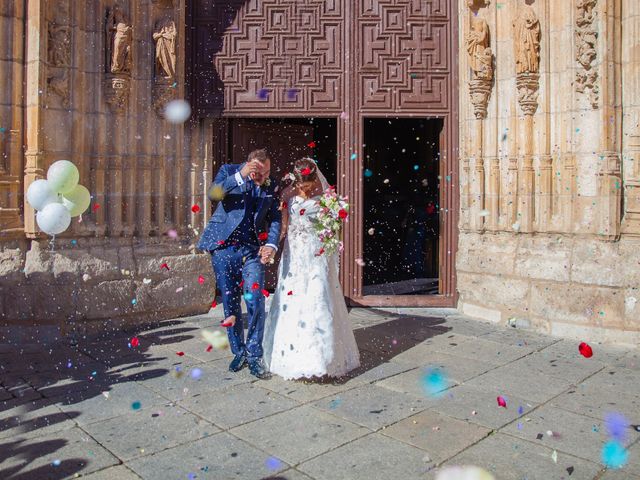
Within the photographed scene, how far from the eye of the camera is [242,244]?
4531mm

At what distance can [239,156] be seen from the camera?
770cm

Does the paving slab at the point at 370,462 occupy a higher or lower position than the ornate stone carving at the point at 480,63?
lower

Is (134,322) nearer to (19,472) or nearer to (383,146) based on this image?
(19,472)

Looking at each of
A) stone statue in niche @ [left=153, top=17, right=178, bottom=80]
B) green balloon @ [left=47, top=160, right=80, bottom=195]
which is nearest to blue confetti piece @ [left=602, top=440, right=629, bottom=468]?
green balloon @ [left=47, top=160, right=80, bottom=195]

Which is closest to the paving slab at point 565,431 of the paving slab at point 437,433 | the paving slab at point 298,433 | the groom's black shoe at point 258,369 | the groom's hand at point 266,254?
the paving slab at point 437,433

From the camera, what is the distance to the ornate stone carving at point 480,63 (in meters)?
6.59

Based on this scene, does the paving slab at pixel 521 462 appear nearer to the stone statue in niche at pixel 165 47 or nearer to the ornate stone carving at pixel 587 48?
the ornate stone carving at pixel 587 48

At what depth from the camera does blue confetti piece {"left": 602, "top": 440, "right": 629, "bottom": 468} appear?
2.85m

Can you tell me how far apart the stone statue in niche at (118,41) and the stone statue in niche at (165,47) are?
0.37m

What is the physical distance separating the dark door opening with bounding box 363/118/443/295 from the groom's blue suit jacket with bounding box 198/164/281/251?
6.55m

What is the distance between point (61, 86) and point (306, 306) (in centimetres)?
376

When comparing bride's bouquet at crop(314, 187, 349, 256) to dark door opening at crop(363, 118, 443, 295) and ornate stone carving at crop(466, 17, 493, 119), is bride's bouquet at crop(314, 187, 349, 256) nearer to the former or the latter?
ornate stone carving at crop(466, 17, 493, 119)

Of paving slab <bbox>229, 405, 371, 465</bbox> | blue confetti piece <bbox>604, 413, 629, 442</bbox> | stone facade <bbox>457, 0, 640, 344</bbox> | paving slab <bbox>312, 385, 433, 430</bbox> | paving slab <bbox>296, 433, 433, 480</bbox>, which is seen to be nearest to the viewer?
paving slab <bbox>296, 433, 433, 480</bbox>

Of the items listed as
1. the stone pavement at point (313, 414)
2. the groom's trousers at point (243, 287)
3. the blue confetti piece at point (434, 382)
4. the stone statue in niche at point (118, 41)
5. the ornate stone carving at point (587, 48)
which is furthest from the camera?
the stone statue in niche at point (118, 41)
